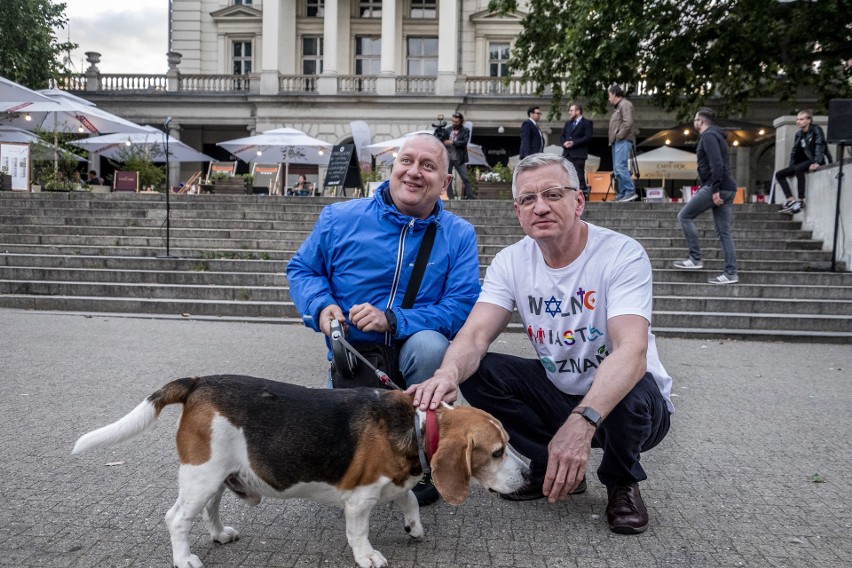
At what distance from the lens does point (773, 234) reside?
1438 centimetres

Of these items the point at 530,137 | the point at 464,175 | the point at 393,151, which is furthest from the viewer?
the point at 393,151

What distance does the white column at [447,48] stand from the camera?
116 feet

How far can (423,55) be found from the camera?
128 ft

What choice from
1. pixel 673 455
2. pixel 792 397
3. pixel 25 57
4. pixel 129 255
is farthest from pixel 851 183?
pixel 25 57

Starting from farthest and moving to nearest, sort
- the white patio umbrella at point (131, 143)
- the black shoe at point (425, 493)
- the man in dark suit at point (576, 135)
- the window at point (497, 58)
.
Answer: the window at point (497, 58) < the white patio umbrella at point (131, 143) < the man in dark suit at point (576, 135) < the black shoe at point (425, 493)

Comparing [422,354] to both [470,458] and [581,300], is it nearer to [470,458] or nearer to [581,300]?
[581,300]

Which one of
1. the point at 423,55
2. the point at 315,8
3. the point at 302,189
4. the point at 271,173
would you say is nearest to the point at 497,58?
the point at 423,55

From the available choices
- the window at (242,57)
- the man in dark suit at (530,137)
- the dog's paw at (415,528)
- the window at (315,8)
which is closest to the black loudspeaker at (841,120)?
the man in dark suit at (530,137)

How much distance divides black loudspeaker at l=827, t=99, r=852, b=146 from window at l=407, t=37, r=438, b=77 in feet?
94.5

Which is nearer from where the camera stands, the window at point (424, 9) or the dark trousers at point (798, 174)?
the dark trousers at point (798, 174)

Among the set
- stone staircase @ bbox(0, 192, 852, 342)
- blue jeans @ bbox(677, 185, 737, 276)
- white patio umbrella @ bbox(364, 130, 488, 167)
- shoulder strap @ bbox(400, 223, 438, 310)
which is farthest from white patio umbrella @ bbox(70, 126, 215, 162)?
shoulder strap @ bbox(400, 223, 438, 310)

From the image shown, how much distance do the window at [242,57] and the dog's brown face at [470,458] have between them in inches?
1560

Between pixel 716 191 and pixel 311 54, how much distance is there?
3175 centimetres

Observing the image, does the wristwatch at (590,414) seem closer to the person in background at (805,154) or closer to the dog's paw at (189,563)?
the dog's paw at (189,563)
